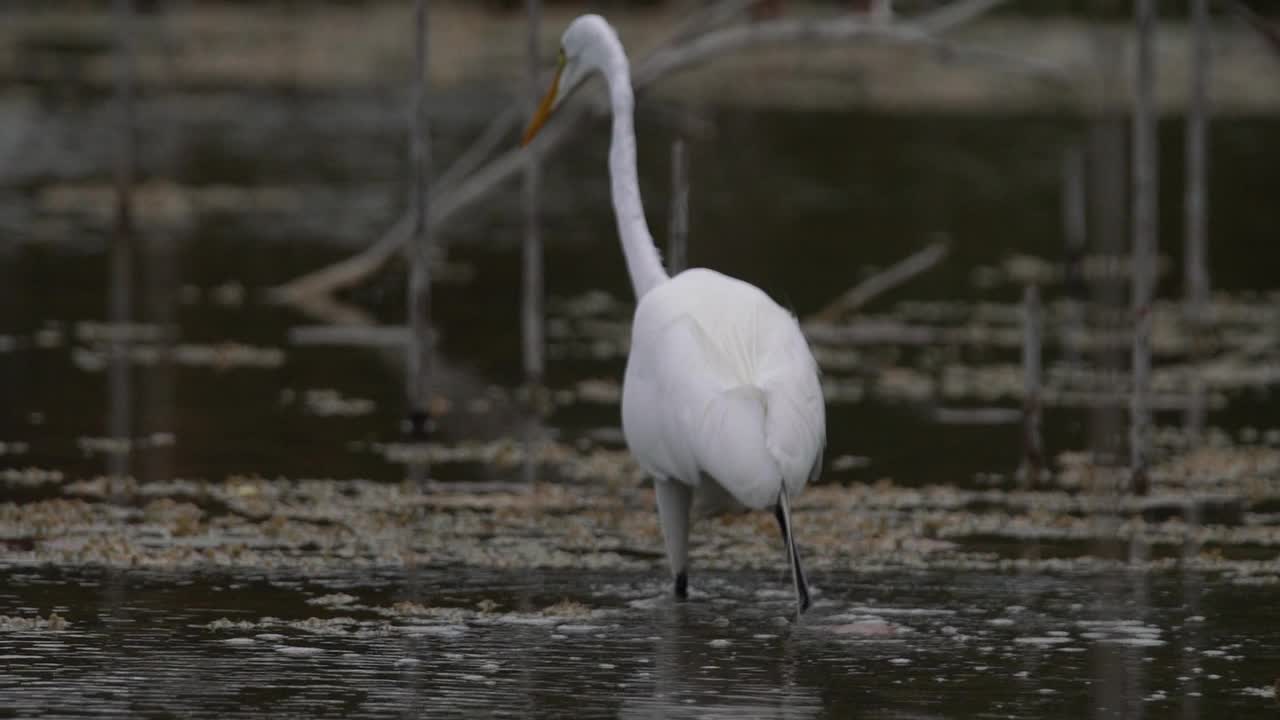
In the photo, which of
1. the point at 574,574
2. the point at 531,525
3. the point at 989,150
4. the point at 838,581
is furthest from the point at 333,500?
the point at 989,150

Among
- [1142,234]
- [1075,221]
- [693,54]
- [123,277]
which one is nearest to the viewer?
[1142,234]

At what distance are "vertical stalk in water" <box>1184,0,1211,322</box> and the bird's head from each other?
8.49 metres

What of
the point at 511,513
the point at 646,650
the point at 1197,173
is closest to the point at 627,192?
the point at 511,513

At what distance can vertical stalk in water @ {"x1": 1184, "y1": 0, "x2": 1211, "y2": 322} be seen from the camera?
2153cm

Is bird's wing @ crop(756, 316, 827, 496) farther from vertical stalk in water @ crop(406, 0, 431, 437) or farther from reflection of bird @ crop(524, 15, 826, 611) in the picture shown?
vertical stalk in water @ crop(406, 0, 431, 437)

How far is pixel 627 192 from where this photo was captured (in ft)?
41.1

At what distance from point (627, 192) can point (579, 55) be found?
1.19m

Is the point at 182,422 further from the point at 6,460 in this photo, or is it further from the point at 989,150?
the point at 989,150

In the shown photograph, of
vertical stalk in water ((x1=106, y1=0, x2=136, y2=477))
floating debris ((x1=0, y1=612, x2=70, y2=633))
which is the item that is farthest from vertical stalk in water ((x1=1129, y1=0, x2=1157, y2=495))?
floating debris ((x1=0, y1=612, x2=70, y2=633))

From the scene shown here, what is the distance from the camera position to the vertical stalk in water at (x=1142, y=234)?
47.2ft

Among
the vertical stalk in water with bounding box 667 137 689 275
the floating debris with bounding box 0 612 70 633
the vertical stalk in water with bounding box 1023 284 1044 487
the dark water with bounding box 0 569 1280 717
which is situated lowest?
the dark water with bounding box 0 569 1280 717

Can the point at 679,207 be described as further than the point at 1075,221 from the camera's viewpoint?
No

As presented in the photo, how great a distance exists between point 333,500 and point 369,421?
2918 millimetres

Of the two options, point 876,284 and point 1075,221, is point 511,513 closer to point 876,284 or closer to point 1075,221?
point 876,284
